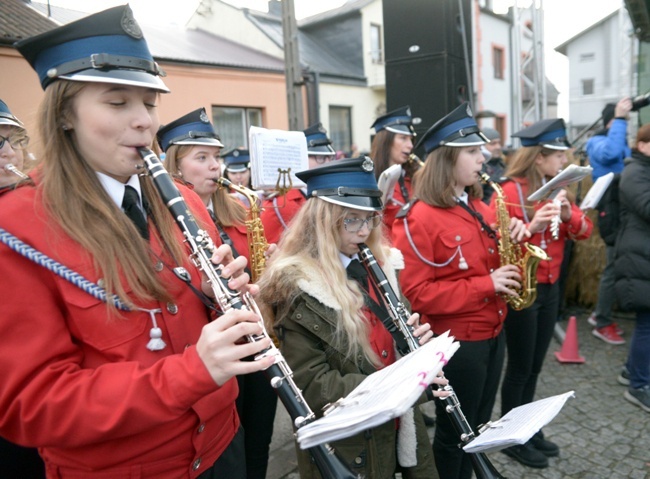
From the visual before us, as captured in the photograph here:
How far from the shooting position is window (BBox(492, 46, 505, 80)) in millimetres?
25189

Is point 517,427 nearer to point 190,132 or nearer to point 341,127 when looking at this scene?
point 190,132

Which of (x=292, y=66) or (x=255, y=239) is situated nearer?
(x=255, y=239)

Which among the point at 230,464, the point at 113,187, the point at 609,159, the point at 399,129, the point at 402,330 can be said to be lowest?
the point at 230,464

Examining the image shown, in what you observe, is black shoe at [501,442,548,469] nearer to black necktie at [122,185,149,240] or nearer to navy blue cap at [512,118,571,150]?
navy blue cap at [512,118,571,150]

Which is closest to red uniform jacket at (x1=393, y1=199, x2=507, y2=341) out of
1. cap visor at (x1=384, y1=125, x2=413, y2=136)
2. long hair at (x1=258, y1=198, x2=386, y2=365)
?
long hair at (x1=258, y1=198, x2=386, y2=365)

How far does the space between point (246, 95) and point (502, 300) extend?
13.7 m

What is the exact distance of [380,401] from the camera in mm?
1257

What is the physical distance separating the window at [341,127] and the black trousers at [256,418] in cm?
1712

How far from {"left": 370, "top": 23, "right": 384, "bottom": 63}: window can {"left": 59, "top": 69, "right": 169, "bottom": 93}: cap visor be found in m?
21.0

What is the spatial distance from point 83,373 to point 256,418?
6.12 feet

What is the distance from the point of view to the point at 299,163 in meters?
3.65

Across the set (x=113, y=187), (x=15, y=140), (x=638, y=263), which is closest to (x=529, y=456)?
(x=638, y=263)

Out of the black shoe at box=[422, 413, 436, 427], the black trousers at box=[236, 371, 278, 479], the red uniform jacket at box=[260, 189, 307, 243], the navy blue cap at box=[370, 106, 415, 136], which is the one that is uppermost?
the navy blue cap at box=[370, 106, 415, 136]

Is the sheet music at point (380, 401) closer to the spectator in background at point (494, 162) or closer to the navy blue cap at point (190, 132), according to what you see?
the navy blue cap at point (190, 132)
